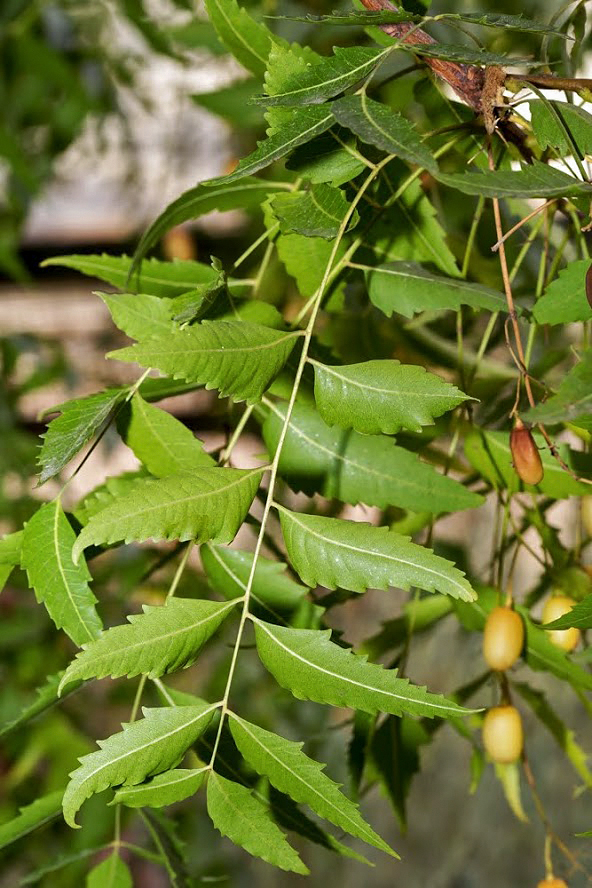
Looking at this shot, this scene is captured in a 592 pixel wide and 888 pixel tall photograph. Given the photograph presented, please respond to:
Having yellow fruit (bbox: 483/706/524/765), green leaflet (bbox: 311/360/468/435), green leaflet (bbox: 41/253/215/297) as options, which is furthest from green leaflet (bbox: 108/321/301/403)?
yellow fruit (bbox: 483/706/524/765)

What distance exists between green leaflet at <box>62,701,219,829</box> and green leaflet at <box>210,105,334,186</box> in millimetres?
214

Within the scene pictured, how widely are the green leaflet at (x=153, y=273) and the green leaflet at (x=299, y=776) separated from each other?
0.24 meters

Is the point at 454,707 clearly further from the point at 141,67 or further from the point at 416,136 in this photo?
the point at 141,67

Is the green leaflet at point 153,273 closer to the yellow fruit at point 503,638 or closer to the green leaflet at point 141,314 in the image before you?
the green leaflet at point 141,314

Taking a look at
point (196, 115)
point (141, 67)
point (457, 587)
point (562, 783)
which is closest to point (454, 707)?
point (457, 587)

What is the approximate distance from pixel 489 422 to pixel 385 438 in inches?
6.3

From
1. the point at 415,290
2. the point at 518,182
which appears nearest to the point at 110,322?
the point at 415,290

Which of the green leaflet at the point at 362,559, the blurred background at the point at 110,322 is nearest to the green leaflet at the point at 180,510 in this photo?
the green leaflet at the point at 362,559

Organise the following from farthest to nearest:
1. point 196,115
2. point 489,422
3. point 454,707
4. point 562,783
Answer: point 562,783 < point 196,115 < point 489,422 < point 454,707

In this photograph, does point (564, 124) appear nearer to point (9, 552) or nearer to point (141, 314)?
point (141, 314)

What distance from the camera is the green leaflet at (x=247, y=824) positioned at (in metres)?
0.38

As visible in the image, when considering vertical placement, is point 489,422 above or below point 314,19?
below

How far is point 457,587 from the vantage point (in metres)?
0.38

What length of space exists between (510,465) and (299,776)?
203 millimetres
